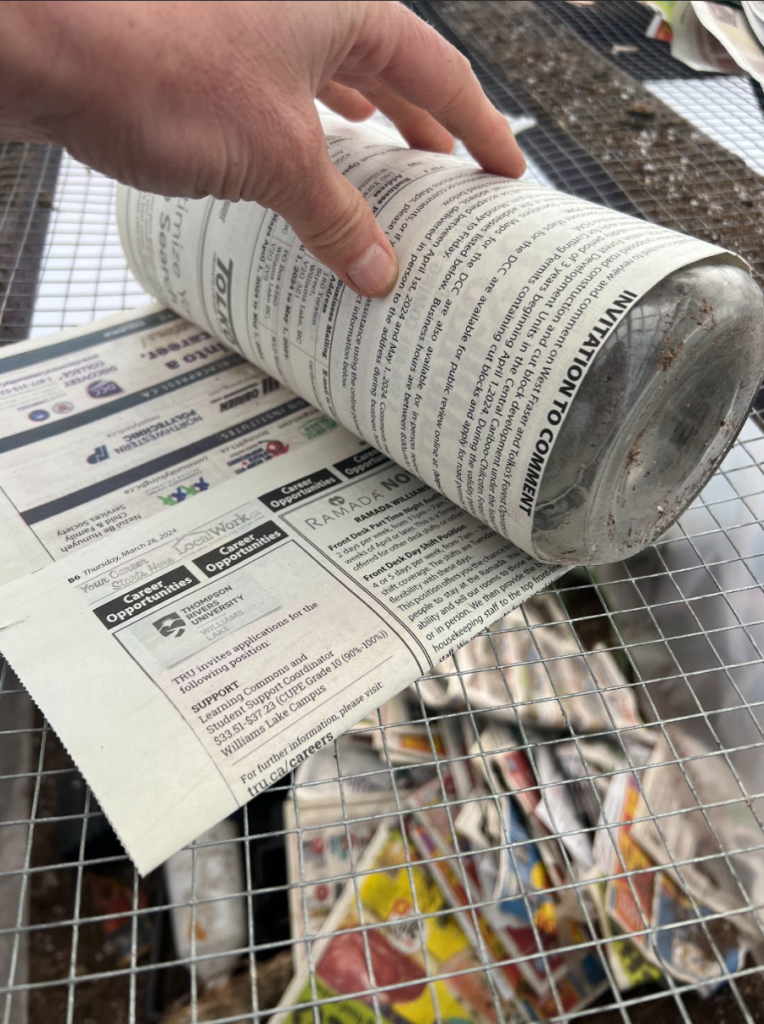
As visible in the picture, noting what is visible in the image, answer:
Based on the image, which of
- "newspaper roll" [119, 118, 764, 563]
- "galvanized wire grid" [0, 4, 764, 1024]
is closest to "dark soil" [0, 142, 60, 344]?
"galvanized wire grid" [0, 4, 764, 1024]

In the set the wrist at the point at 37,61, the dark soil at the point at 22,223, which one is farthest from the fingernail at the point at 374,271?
the dark soil at the point at 22,223

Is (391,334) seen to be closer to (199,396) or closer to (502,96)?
(199,396)

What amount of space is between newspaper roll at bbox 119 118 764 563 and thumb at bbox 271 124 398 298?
0.01 m

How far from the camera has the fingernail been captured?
373 millimetres

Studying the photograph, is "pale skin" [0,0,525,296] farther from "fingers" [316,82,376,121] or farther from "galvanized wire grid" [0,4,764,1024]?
"galvanized wire grid" [0,4,764,1024]

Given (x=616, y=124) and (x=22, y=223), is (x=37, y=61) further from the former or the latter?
(x=616, y=124)

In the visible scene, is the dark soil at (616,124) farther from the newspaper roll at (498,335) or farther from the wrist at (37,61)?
the wrist at (37,61)

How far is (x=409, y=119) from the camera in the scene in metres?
0.49

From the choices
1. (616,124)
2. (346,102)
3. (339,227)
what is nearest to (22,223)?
(346,102)

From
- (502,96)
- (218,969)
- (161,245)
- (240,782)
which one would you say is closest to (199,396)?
(161,245)

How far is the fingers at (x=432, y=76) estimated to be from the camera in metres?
0.34

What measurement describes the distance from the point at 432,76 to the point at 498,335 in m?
0.15

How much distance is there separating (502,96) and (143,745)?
0.80 m

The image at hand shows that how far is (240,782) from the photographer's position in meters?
0.33
